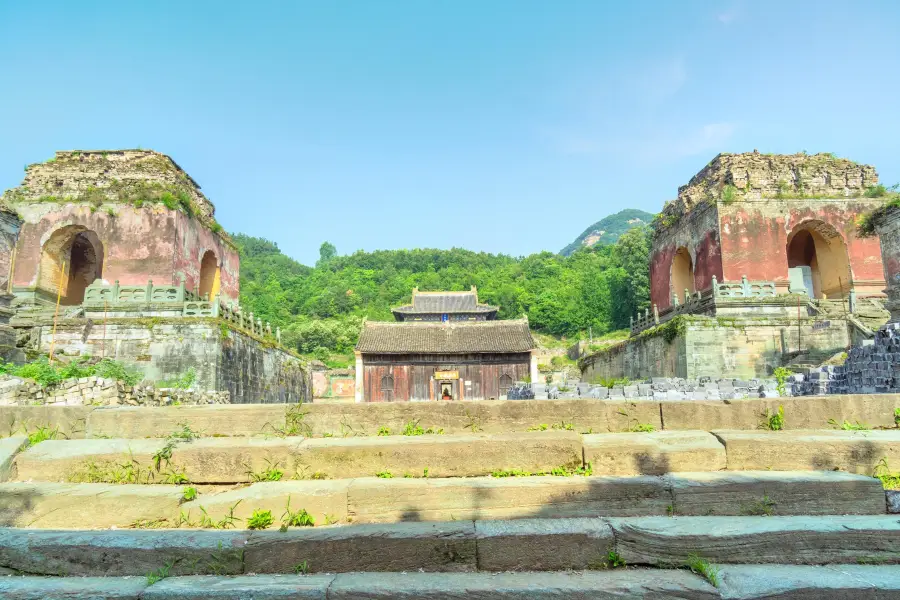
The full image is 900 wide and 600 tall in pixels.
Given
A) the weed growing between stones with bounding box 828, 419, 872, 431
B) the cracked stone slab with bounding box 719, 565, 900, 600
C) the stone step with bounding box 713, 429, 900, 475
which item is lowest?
the cracked stone slab with bounding box 719, 565, 900, 600

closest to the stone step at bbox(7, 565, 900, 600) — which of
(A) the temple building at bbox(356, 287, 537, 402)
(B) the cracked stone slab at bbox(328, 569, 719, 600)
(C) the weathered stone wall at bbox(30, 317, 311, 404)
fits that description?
(B) the cracked stone slab at bbox(328, 569, 719, 600)

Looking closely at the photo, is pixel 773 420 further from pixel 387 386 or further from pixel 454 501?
pixel 387 386

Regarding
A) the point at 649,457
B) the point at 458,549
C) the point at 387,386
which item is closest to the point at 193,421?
the point at 458,549

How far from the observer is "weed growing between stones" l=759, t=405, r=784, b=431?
17.0 ft

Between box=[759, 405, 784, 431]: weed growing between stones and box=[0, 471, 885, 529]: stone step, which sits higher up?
box=[759, 405, 784, 431]: weed growing between stones

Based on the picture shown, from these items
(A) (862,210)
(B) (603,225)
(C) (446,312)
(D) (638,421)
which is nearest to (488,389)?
(C) (446,312)

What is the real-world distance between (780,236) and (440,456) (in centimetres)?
1921

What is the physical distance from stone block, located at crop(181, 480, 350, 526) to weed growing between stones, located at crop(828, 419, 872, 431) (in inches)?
186

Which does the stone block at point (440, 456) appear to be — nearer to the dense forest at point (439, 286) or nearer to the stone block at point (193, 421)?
the stone block at point (193, 421)

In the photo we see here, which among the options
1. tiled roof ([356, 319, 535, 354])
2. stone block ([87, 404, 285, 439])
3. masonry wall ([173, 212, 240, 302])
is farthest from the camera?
tiled roof ([356, 319, 535, 354])

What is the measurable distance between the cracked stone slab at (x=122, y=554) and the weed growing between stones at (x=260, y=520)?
227 mm

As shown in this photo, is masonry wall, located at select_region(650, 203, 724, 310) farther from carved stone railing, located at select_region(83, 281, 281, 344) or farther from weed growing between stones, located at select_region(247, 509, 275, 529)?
weed growing between stones, located at select_region(247, 509, 275, 529)

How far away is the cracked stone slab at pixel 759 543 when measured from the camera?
133 inches

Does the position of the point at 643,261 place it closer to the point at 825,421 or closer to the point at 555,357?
the point at 555,357
